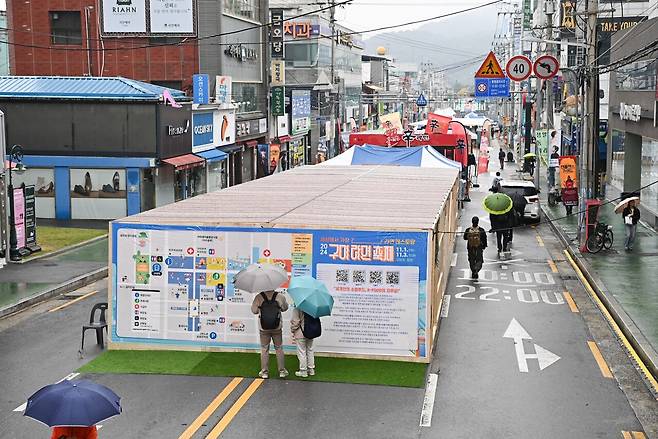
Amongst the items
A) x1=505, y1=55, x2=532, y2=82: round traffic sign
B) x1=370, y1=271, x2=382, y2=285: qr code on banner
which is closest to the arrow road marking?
x1=370, y1=271, x2=382, y2=285: qr code on banner

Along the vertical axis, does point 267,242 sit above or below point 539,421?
above

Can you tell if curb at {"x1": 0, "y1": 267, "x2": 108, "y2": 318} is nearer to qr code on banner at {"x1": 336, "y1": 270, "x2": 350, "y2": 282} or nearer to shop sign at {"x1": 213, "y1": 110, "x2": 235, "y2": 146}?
qr code on banner at {"x1": 336, "y1": 270, "x2": 350, "y2": 282}

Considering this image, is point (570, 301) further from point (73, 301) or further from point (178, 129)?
point (178, 129)

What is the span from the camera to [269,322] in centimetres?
1418

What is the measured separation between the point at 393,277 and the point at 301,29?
72.6 metres

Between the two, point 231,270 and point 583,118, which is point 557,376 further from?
point 583,118

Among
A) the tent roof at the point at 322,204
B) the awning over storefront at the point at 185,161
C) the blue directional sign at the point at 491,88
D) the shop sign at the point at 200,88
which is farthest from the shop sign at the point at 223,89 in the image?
the tent roof at the point at 322,204

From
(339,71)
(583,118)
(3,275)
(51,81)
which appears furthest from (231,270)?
(339,71)

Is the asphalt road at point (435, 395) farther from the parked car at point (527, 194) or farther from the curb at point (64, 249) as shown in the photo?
the parked car at point (527, 194)

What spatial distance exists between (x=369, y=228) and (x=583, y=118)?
1696 centimetres

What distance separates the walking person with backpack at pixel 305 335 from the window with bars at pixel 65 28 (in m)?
39.7

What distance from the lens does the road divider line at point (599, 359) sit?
15.1m

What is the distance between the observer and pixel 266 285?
45.5 feet

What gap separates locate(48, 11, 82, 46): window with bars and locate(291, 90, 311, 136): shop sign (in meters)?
19.4
